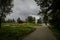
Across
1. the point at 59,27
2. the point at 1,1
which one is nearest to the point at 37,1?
the point at 59,27

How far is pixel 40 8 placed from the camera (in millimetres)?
24891

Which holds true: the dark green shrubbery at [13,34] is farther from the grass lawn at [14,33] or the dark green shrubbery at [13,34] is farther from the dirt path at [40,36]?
the dirt path at [40,36]

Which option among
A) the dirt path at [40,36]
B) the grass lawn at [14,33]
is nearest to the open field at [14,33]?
the grass lawn at [14,33]

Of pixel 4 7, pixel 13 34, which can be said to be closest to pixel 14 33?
pixel 13 34

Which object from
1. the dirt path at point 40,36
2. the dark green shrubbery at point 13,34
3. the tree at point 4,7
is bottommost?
the dirt path at point 40,36


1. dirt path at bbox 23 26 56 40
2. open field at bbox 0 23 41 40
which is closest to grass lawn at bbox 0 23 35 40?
open field at bbox 0 23 41 40

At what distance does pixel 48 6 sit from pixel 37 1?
209 cm

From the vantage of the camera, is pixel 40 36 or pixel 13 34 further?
pixel 13 34

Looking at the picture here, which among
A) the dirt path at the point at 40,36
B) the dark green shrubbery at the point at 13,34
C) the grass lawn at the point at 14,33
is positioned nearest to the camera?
the dark green shrubbery at the point at 13,34

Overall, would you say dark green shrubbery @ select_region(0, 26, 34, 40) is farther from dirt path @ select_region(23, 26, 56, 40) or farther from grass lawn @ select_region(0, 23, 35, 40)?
dirt path @ select_region(23, 26, 56, 40)

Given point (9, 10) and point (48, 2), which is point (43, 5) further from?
point (9, 10)

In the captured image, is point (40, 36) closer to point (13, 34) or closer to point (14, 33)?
point (13, 34)

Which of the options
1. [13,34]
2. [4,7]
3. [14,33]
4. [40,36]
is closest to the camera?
[40,36]

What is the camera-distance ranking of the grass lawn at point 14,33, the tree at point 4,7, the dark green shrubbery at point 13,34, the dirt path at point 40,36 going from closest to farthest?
the dark green shrubbery at point 13,34 → the grass lawn at point 14,33 → the dirt path at point 40,36 → the tree at point 4,7
